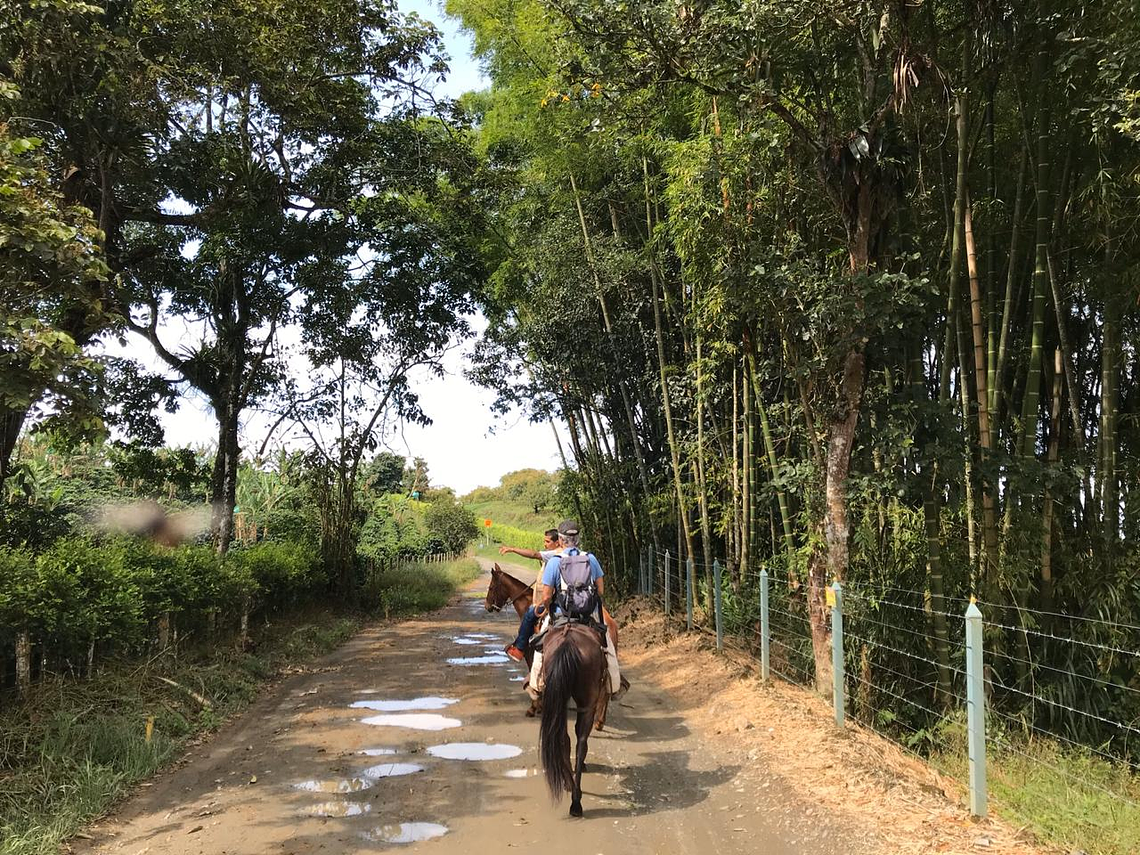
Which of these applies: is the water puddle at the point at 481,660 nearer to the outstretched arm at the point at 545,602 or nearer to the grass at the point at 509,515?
the outstretched arm at the point at 545,602

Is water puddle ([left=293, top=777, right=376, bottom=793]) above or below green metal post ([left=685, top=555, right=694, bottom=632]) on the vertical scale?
below

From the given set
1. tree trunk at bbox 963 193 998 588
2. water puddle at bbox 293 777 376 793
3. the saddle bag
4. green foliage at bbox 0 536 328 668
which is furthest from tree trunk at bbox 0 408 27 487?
tree trunk at bbox 963 193 998 588

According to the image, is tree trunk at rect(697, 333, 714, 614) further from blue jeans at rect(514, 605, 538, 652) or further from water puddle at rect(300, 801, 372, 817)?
water puddle at rect(300, 801, 372, 817)

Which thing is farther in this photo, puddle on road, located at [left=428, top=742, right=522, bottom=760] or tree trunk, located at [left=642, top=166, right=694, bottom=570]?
tree trunk, located at [left=642, top=166, right=694, bottom=570]

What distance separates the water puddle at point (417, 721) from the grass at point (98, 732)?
1254 millimetres

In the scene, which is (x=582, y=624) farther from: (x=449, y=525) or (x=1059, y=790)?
(x=449, y=525)

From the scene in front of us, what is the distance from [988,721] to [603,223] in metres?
7.52

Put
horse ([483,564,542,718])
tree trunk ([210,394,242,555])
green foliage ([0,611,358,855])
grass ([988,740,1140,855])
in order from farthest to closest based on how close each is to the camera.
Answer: tree trunk ([210,394,242,555]), horse ([483,564,542,718]), green foliage ([0,611,358,855]), grass ([988,740,1140,855])

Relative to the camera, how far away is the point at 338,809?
12.7ft

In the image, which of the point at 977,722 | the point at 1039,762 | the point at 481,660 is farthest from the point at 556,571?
Result: the point at 481,660

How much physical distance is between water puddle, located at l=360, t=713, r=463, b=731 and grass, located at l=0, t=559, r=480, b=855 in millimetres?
1254

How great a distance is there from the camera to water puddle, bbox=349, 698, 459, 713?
242 inches

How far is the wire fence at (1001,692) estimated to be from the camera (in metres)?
3.64

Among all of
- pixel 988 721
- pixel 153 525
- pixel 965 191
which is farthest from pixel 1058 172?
pixel 153 525
